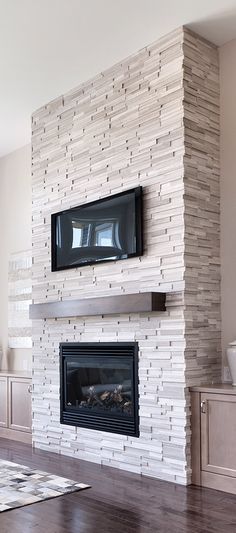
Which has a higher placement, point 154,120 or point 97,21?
point 97,21

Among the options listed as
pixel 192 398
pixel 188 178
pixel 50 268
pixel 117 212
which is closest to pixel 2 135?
pixel 50 268

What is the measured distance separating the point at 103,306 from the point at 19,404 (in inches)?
76.9

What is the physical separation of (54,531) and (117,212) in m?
2.57

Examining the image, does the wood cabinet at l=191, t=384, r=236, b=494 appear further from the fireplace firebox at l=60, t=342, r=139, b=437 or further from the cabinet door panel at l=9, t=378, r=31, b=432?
the cabinet door panel at l=9, t=378, r=31, b=432

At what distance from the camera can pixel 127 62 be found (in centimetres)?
492

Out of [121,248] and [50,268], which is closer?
[121,248]

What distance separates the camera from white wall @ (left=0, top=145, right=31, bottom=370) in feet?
22.7

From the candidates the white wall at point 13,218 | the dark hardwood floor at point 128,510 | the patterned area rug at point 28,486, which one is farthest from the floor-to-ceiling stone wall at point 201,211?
the white wall at point 13,218

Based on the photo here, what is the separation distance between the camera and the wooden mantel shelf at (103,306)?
170 inches

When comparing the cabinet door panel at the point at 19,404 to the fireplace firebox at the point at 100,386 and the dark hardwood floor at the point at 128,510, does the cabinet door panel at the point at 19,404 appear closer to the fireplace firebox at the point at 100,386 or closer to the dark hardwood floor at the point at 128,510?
the fireplace firebox at the point at 100,386

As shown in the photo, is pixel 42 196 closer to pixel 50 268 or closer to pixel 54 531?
pixel 50 268

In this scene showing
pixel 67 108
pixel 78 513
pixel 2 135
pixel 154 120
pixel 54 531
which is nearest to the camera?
pixel 54 531

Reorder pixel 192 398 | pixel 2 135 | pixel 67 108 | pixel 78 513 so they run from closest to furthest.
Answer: pixel 78 513 → pixel 192 398 → pixel 67 108 → pixel 2 135

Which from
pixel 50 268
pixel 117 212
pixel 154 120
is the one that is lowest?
pixel 50 268
